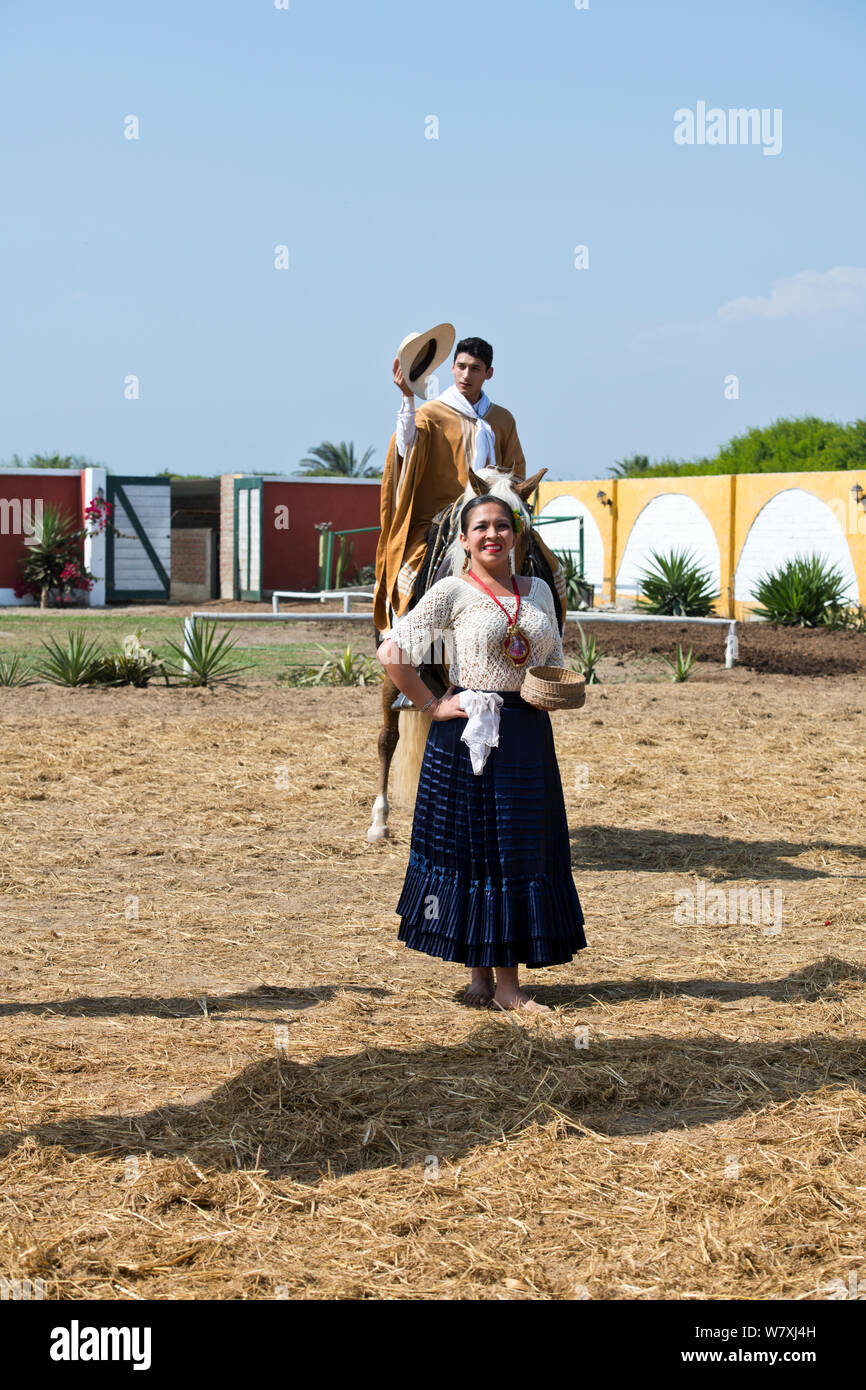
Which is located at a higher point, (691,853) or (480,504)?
(480,504)

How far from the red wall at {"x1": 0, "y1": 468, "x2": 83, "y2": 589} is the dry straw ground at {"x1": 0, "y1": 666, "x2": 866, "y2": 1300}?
1822cm

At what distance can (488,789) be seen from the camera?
4.17 metres

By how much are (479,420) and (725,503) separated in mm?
17781

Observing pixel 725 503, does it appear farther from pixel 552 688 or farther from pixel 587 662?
pixel 552 688

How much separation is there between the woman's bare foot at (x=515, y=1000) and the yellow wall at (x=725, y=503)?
1633 cm

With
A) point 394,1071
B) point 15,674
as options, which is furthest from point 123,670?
point 394,1071

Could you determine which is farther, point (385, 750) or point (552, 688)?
point (385, 750)

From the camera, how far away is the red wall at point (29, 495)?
24.8 metres

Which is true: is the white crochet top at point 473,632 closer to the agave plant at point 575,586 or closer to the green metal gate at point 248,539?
the agave plant at point 575,586

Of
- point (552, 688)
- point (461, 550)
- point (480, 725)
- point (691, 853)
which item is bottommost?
point (691, 853)

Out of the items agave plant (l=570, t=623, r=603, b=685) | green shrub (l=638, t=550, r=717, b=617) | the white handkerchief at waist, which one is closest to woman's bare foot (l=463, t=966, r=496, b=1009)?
the white handkerchief at waist

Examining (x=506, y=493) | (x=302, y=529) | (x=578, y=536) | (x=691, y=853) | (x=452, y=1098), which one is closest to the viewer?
(x=452, y=1098)
